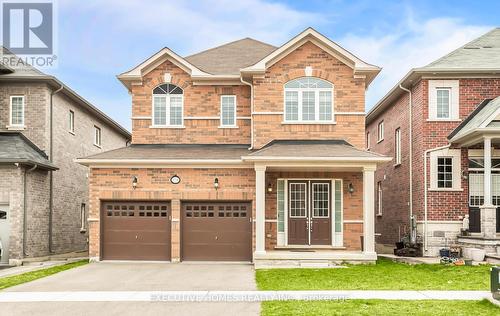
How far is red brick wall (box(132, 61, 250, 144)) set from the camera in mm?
21531

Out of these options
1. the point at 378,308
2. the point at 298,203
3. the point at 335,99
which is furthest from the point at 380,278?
the point at 335,99

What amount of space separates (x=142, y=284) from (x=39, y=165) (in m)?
8.24

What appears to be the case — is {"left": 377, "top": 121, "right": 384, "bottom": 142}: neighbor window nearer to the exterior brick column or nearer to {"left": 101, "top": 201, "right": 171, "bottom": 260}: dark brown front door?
the exterior brick column

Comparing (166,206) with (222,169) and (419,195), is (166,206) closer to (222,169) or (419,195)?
(222,169)

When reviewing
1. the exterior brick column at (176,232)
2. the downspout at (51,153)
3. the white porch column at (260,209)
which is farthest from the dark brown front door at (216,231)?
the downspout at (51,153)

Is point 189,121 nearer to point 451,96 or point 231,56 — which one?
point 231,56

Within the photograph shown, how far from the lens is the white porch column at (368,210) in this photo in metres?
18.3

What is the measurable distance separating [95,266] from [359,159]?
28.8 ft

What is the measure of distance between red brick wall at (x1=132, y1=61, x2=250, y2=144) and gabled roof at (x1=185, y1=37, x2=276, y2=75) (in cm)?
127

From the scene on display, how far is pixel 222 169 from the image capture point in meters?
19.6

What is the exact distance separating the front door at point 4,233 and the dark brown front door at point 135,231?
10.7 ft

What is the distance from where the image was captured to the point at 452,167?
2050 cm

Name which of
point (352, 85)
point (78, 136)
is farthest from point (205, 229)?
point (78, 136)

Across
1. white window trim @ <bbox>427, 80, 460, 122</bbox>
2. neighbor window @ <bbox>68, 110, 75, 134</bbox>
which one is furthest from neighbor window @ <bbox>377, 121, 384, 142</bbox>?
neighbor window @ <bbox>68, 110, 75, 134</bbox>
